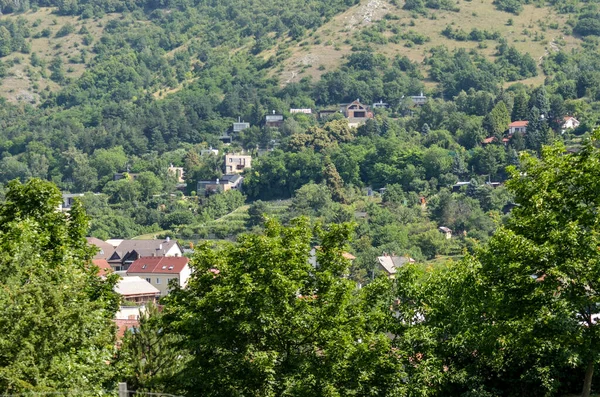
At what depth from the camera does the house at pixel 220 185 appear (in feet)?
489

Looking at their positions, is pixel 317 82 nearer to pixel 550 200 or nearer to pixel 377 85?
pixel 377 85

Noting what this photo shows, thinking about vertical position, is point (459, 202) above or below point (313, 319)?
below

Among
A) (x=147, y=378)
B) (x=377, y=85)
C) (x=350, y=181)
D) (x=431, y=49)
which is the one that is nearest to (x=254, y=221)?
(x=350, y=181)

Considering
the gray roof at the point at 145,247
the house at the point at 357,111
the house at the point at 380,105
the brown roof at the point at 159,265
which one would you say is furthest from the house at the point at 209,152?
the brown roof at the point at 159,265

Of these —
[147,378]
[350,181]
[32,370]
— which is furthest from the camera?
[350,181]

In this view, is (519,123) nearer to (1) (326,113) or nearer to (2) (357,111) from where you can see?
(2) (357,111)

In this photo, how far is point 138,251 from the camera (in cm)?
11025

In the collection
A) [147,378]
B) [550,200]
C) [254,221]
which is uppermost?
[550,200]

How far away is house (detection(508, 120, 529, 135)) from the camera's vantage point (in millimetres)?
142500

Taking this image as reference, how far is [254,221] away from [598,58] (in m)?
78.7

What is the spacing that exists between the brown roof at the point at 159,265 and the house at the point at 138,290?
5.18 metres

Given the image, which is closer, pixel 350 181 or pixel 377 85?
pixel 350 181

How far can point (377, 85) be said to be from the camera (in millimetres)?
189375

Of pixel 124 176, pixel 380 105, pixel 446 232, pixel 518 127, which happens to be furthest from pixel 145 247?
pixel 380 105
